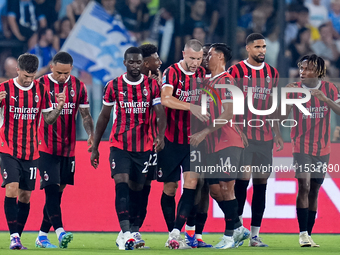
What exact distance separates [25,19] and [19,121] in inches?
158

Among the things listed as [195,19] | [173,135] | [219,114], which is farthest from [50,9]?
[219,114]

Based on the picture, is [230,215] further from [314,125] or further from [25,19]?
[25,19]

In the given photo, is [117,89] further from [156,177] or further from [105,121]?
[156,177]

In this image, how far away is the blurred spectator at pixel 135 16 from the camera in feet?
32.6

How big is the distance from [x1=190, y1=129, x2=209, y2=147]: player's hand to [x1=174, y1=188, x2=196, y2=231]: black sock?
47cm

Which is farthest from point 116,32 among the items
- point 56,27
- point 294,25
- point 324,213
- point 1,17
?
point 324,213

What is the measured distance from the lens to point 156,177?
6.81 metres

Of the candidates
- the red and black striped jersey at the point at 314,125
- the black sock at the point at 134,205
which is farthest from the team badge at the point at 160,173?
the red and black striped jersey at the point at 314,125

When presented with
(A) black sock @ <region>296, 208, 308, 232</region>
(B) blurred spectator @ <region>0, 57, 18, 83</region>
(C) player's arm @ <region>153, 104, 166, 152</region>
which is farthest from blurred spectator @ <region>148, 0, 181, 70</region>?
(A) black sock @ <region>296, 208, 308, 232</region>

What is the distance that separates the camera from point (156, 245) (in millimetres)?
6648

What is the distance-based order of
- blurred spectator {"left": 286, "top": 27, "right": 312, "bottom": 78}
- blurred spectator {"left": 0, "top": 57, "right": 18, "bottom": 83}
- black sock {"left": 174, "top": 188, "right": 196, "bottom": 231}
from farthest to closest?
blurred spectator {"left": 286, "top": 27, "right": 312, "bottom": 78}
blurred spectator {"left": 0, "top": 57, "right": 18, "bottom": 83}
black sock {"left": 174, "top": 188, "right": 196, "bottom": 231}

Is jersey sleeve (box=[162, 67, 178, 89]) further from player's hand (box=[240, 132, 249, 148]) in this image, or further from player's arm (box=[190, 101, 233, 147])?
player's hand (box=[240, 132, 249, 148])

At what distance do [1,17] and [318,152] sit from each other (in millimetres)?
5516

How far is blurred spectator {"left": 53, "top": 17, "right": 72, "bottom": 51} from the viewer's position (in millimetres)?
9664
